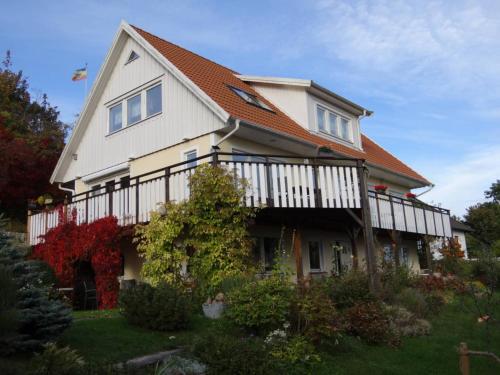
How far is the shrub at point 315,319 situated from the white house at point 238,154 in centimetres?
417

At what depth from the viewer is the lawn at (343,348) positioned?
786 centimetres

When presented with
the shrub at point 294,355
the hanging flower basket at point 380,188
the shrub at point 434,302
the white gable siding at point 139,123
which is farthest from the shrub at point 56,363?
the hanging flower basket at point 380,188

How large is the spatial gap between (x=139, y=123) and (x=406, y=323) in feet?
35.2

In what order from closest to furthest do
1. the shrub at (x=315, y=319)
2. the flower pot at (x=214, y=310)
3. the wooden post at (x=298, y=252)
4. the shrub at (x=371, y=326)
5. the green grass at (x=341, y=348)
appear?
the green grass at (x=341, y=348)
the shrub at (x=315, y=319)
the shrub at (x=371, y=326)
the flower pot at (x=214, y=310)
the wooden post at (x=298, y=252)

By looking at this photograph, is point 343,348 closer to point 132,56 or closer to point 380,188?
point 380,188

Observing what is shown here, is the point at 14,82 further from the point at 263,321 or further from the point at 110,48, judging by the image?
the point at 263,321

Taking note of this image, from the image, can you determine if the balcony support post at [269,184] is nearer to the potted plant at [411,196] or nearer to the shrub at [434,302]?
the shrub at [434,302]

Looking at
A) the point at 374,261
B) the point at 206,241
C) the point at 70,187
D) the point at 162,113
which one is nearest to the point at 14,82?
the point at 70,187

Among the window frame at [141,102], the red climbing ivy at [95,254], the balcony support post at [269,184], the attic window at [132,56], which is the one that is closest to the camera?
the balcony support post at [269,184]

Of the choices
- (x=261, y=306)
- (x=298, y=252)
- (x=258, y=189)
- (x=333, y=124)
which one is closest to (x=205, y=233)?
(x=258, y=189)

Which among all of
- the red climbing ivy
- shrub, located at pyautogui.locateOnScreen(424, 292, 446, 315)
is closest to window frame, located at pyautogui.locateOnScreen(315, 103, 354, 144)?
shrub, located at pyautogui.locateOnScreen(424, 292, 446, 315)

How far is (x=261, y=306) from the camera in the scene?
8836 mm

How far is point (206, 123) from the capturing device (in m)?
15.4

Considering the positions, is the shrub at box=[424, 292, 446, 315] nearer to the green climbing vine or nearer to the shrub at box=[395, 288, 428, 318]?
the shrub at box=[395, 288, 428, 318]
